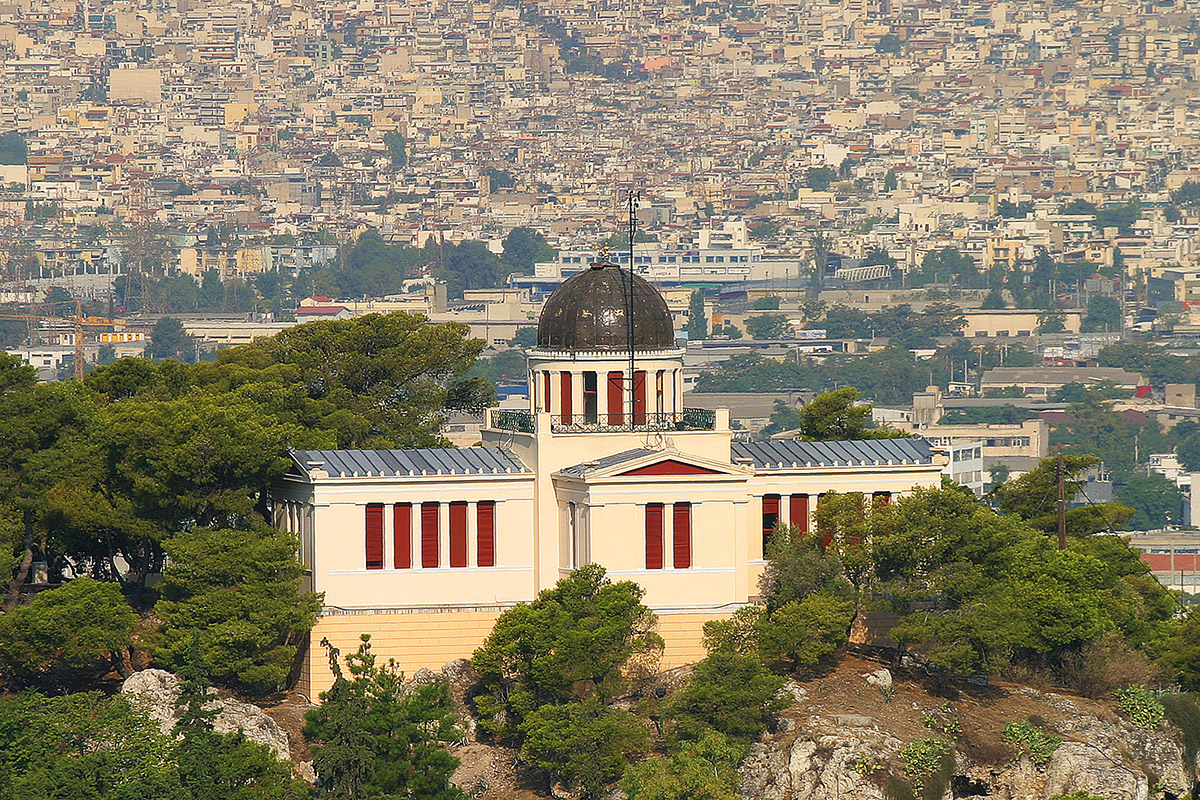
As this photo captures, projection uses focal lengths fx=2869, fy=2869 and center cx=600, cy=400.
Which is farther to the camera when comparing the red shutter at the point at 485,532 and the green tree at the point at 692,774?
the red shutter at the point at 485,532

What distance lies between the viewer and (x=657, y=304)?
5609 centimetres

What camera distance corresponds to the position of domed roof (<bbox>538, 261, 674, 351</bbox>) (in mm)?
55469

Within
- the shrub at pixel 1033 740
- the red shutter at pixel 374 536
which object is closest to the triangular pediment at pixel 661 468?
the red shutter at pixel 374 536

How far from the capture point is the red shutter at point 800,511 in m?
55.3

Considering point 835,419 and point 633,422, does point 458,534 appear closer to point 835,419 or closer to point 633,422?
point 633,422

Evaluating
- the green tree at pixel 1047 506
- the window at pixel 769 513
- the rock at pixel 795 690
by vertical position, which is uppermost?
the window at pixel 769 513

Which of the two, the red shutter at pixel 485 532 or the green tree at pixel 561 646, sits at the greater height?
the red shutter at pixel 485 532

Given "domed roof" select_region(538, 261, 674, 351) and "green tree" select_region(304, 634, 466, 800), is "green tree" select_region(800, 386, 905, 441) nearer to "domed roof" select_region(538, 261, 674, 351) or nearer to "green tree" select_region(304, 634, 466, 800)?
"domed roof" select_region(538, 261, 674, 351)

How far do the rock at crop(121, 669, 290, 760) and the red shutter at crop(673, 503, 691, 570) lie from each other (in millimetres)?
8213

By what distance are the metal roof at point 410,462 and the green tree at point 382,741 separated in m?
A: 5.75

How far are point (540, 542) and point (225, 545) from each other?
6.08 meters

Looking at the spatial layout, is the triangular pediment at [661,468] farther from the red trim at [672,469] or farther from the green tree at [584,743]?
the green tree at [584,743]

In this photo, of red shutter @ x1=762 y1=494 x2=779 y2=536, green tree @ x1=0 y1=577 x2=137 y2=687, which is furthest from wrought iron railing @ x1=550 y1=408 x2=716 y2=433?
green tree @ x1=0 y1=577 x2=137 y2=687

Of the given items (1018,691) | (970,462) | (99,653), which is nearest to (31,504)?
(99,653)
